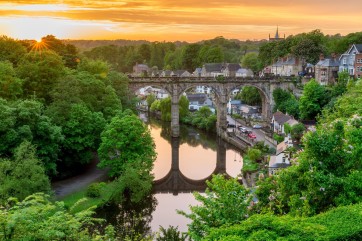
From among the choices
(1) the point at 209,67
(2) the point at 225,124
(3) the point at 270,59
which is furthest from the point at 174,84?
(1) the point at 209,67

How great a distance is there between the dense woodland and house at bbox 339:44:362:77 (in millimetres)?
7146

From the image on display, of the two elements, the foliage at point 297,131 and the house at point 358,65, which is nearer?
the foliage at point 297,131

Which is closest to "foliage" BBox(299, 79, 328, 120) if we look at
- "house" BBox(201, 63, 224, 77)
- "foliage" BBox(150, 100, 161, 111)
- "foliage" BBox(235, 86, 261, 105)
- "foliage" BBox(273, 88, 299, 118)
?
"foliage" BBox(273, 88, 299, 118)

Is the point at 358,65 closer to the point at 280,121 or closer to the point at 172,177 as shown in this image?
the point at 280,121

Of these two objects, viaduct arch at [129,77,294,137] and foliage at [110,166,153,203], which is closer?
foliage at [110,166,153,203]

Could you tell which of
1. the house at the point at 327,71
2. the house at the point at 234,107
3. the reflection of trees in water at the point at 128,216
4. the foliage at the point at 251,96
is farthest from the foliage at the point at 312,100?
the reflection of trees in water at the point at 128,216

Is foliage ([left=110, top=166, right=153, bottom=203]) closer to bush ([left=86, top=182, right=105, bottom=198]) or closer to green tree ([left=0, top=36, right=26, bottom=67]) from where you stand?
bush ([left=86, top=182, right=105, bottom=198])

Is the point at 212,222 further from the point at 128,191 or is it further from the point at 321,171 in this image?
the point at 128,191

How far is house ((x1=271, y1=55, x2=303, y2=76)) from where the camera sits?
3022 inches

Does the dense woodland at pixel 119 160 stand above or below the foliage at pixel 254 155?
above

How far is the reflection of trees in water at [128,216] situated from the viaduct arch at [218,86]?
2877cm

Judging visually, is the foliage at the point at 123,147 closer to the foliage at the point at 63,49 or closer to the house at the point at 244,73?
the foliage at the point at 63,49

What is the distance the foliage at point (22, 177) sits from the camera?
25.5 m

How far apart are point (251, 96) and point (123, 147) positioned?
48.8m
